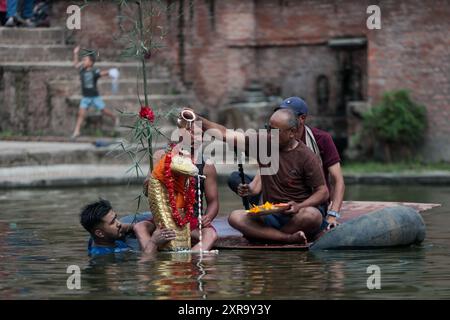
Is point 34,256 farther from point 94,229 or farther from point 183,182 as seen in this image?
point 183,182

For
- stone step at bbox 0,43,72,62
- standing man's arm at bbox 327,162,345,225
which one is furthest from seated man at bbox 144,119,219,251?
stone step at bbox 0,43,72,62

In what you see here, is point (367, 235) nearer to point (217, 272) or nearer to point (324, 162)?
point (324, 162)

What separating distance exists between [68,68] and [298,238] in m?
13.9

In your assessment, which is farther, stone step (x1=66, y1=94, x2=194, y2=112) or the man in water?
stone step (x1=66, y1=94, x2=194, y2=112)

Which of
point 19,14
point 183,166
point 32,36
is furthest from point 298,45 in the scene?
point 183,166

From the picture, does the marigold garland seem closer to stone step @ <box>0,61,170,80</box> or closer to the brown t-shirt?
the brown t-shirt

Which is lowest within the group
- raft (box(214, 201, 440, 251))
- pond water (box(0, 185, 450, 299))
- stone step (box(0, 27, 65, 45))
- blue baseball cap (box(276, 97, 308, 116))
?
pond water (box(0, 185, 450, 299))

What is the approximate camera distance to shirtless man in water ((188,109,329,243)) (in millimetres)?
14172

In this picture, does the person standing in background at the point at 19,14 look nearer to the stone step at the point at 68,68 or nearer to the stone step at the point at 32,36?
the stone step at the point at 32,36

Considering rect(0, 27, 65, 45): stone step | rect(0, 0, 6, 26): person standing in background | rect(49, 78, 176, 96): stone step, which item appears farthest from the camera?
rect(0, 0, 6, 26): person standing in background

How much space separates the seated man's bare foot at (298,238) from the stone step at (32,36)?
50.0 ft

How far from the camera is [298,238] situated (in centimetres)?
Answer: 1441

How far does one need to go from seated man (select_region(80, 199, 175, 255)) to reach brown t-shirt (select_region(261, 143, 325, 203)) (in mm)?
1014
